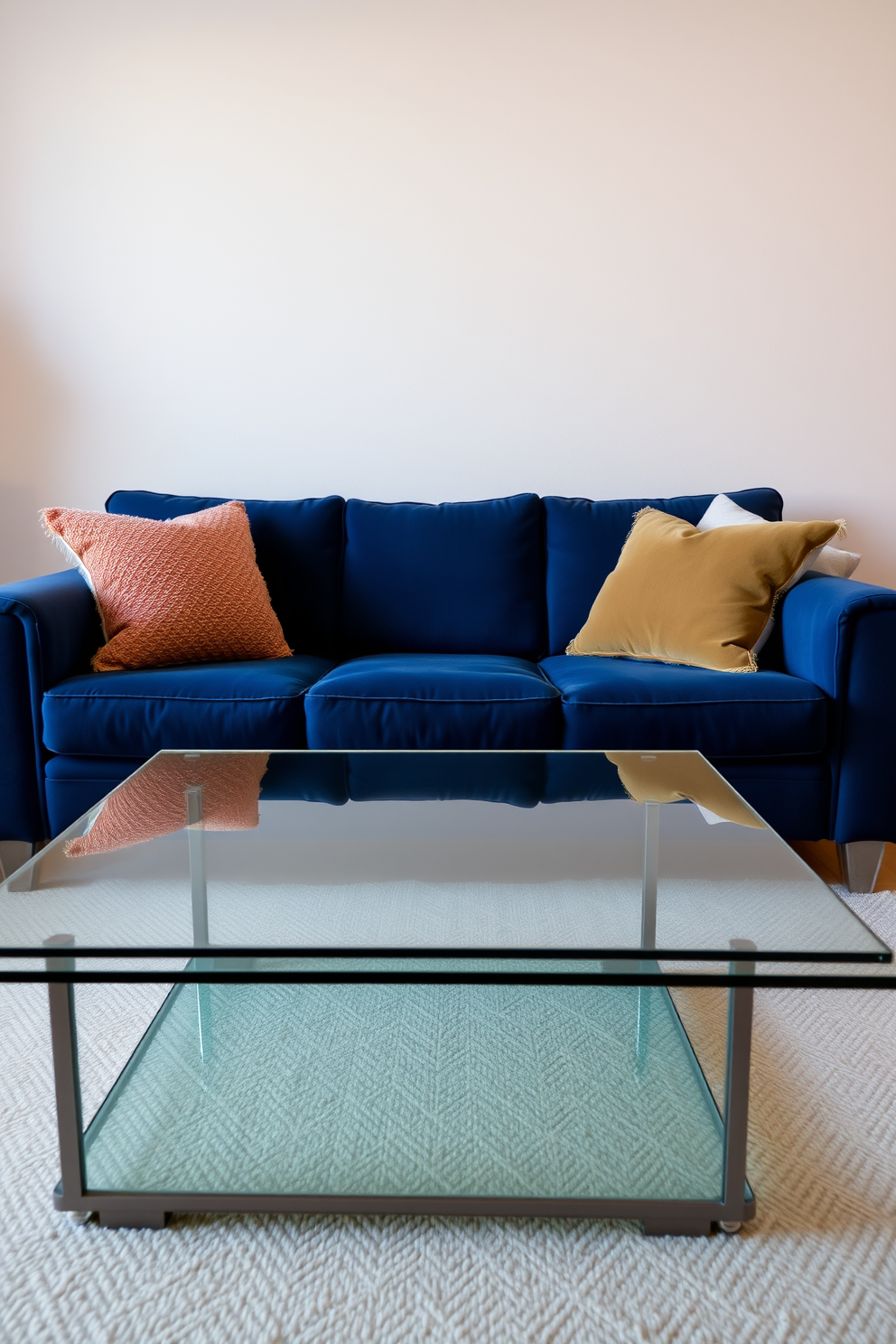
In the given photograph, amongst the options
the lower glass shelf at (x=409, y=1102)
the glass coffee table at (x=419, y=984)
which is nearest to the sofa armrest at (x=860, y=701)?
the glass coffee table at (x=419, y=984)

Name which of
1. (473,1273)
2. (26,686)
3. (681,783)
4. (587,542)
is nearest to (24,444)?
(26,686)

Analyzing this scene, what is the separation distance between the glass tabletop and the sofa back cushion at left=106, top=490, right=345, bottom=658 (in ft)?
3.60

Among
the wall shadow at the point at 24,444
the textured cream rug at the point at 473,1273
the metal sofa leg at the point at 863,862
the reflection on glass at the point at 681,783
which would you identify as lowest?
the metal sofa leg at the point at 863,862

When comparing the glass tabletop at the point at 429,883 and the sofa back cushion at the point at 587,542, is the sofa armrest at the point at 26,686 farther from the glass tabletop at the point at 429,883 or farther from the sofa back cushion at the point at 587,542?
the sofa back cushion at the point at 587,542

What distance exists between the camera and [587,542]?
2.68 m

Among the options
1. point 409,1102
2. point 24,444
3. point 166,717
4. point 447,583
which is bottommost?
point 409,1102

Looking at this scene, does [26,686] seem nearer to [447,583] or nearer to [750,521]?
[447,583]

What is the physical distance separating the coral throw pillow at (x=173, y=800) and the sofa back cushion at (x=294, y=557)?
3.36 ft

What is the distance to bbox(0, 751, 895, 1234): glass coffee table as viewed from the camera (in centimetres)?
93

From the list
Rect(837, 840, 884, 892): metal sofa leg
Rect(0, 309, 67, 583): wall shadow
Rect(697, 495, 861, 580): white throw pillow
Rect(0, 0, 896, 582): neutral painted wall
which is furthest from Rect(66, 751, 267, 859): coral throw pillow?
Rect(0, 309, 67, 583): wall shadow

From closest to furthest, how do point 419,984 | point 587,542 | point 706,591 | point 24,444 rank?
point 419,984 → point 706,591 → point 587,542 → point 24,444

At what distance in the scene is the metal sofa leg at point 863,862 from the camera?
2113 mm

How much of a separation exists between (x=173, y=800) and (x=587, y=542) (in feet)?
5.19

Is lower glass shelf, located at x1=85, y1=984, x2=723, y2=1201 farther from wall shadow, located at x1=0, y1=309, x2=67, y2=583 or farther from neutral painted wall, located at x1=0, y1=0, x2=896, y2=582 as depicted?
wall shadow, located at x1=0, y1=309, x2=67, y2=583
